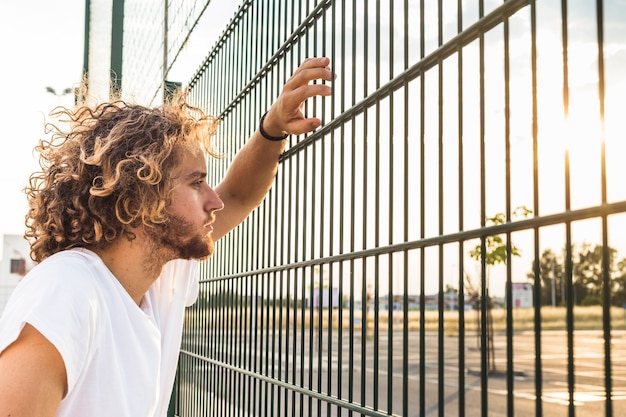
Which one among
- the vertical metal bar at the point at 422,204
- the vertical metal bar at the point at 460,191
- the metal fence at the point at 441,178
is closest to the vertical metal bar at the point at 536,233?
the metal fence at the point at 441,178

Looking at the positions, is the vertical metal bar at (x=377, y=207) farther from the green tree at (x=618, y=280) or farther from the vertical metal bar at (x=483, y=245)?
the green tree at (x=618, y=280)

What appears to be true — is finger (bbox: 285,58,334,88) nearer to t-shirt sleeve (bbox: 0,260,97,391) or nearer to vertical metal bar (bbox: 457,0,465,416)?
vertical metal bar (bbox: 457,0,465,416)

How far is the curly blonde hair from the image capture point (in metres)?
2.62

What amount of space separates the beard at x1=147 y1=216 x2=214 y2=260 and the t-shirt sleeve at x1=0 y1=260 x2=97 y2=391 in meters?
0.47

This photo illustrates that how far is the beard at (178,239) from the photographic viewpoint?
8.80ft

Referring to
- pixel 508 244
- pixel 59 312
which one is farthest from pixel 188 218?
pixel 508 244

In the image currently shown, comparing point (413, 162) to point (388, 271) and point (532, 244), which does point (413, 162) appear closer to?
point (388, 271)

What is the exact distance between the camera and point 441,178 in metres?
2.07

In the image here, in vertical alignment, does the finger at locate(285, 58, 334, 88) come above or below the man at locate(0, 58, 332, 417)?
above

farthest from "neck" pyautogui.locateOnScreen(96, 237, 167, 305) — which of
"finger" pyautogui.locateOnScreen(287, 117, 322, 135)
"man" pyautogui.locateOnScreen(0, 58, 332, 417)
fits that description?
"finger" pyautogui.locateOnScreen(287, 117, 322, 135)

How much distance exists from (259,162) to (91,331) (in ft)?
4.55

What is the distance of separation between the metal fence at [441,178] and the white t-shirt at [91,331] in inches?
23.5

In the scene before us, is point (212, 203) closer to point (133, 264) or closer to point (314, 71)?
point (133, 264)

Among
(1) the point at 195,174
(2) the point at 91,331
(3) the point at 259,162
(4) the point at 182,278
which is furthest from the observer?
(3) the point at 259,162
